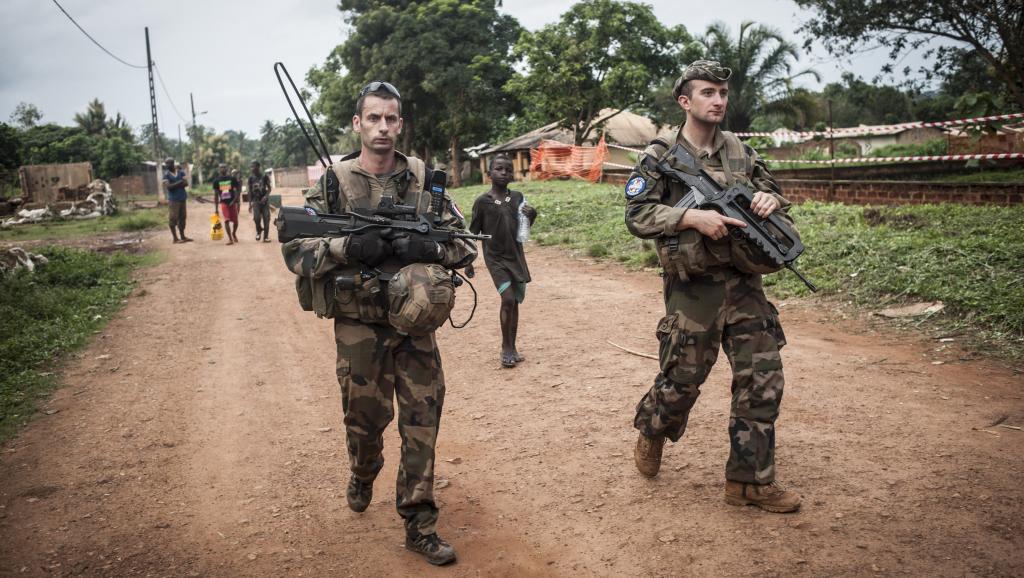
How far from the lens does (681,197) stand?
3848 mm

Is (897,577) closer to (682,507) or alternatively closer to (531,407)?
(682,507)

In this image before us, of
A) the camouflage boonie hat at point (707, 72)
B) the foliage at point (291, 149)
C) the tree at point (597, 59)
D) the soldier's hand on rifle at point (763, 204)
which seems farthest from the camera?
the foliage at point (291, 149)

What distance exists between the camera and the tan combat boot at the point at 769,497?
3597 millimetres

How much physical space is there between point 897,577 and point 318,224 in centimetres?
288

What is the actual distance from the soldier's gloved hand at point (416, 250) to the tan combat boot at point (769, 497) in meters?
1.85

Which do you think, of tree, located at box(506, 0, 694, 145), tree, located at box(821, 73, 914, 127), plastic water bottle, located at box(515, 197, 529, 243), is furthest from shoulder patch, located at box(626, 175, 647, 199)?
tree, located at box(821, 73, 914, 127)

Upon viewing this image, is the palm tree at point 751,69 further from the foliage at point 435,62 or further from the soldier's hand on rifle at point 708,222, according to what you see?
the soldier's hand on rifle at point 708,222

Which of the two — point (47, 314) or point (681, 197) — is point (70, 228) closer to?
point (47, 314)

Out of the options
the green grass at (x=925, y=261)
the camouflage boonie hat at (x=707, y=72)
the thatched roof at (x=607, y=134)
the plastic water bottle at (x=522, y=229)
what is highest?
the thatched roof at (x=607, y=134)

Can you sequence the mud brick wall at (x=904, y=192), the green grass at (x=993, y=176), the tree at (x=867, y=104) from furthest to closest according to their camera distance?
1. the tree at (x=867, y=104)
2. the green grass at (x=993, y=176)
3. the mud brick wall at (x=904, y=192)

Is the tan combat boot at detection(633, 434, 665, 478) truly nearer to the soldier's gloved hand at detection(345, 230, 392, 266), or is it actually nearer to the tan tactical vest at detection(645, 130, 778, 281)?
the tan tactical vest at detection(645, 130, 778, 281)

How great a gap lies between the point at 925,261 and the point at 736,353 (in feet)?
17.6

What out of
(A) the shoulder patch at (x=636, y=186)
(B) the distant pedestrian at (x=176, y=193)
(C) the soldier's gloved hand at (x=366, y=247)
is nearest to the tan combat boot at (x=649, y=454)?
(A) the shoulder patch at (x=636, y=186)

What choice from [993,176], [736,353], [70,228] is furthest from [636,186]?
[70,228]
